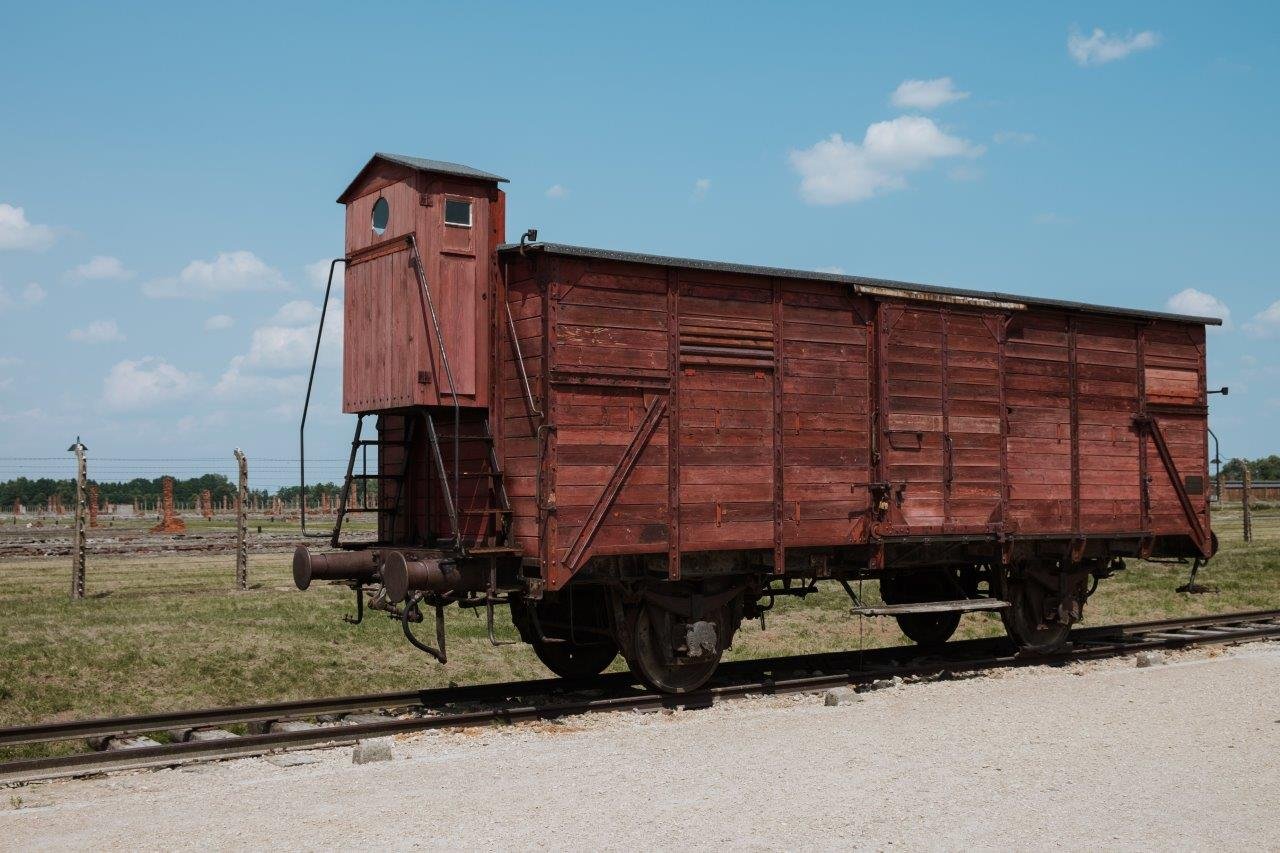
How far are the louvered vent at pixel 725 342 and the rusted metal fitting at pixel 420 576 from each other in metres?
3.00

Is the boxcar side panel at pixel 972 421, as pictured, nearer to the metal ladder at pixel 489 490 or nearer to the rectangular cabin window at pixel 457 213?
the metal ladder at pixel 489 490

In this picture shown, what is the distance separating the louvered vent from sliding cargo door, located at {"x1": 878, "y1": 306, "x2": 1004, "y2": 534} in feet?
5.54

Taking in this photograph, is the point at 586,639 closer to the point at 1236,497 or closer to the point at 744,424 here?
the point at 744,424

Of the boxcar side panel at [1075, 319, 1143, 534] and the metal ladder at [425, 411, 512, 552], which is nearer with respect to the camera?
the metal ladder at [425, 411, 512, 552]

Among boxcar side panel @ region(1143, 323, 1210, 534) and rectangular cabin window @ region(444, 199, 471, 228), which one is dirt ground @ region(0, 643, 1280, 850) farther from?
boxcar side panel @ region(1143, 323, 1210, 534)

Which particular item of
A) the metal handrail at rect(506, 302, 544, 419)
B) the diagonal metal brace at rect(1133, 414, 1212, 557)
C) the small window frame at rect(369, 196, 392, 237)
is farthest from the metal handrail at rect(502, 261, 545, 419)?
the diagonal metal brace at rect(1133, 414, 1212, 557)

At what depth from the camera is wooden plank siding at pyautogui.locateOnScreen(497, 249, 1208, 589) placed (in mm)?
10805

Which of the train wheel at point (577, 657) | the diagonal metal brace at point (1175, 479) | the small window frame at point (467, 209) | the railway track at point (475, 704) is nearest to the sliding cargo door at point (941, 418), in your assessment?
the railway track at point (475, 704)

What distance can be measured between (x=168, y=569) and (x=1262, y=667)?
76.0ft

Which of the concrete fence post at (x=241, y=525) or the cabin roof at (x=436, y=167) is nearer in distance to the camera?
the cabin roof at (x=436, y=167)

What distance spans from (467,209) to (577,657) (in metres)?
5.07

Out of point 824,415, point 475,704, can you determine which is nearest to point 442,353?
point 475,704

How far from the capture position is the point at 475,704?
11117mm

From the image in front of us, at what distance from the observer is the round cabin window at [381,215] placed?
1163 cm
